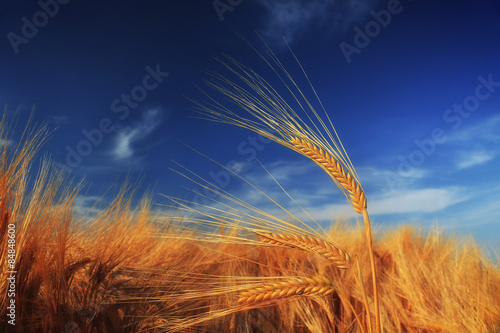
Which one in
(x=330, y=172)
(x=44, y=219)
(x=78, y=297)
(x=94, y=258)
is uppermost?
(x=330, y=172)

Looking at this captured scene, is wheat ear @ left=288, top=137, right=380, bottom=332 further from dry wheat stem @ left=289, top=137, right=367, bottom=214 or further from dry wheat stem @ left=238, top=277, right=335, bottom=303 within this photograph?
dry wheat stem @ left=238, top=277, right=335, bottom=303

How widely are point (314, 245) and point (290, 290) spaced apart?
23 centimetres

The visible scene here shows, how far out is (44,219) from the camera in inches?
78.2

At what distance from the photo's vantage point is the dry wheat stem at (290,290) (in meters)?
1.60

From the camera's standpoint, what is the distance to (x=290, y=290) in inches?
62.9

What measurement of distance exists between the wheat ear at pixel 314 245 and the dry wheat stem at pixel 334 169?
0.22 meters

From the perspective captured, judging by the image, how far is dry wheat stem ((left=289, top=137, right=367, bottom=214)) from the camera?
A: 168 centimetres

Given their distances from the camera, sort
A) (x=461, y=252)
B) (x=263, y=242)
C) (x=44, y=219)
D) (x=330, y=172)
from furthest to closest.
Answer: (x=461, y=252) → (x=44, y=219) → (x=330, y=172) → (x=263, y=242)

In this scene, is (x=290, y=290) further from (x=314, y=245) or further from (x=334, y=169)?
(x=334, y=169)

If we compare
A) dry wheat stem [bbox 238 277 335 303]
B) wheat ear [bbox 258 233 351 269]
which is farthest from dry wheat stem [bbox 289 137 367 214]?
dry wheat stem [bbox 238 277 335 303]

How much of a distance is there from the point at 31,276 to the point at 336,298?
210 centimetres

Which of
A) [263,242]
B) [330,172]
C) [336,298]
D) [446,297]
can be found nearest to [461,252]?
[446,297]

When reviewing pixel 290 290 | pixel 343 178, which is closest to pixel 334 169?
pixel 343 178

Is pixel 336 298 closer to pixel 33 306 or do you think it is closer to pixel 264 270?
pixel 264 270
